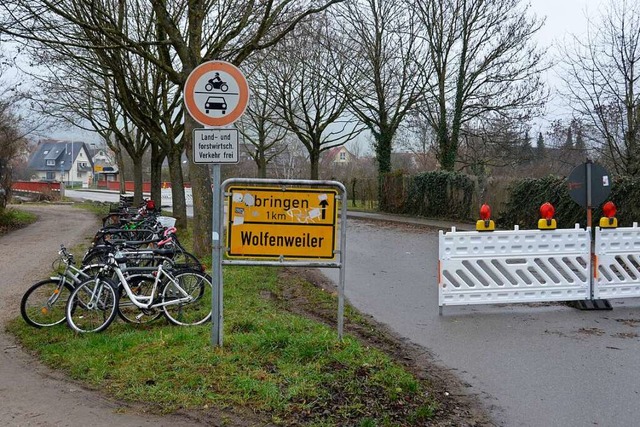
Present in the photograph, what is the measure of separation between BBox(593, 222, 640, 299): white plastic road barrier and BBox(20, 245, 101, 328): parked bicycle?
264 inches

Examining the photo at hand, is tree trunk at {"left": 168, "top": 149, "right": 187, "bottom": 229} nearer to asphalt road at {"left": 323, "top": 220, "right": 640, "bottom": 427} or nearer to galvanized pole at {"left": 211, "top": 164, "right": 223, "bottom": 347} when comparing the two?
asphalt road at {"left": 323, "top": 220, "right": 640, "bottom": 427}

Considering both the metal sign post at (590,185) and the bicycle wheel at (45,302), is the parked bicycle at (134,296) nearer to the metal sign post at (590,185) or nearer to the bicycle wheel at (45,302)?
the bicycle wheel at (45,302)

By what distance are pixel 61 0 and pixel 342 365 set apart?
1112 cm

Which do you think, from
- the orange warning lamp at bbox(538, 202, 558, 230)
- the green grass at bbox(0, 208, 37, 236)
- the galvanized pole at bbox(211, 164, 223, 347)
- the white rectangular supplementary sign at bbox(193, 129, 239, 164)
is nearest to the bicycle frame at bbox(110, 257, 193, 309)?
the galvanized pole at bbox(211, 164, 223, 347)

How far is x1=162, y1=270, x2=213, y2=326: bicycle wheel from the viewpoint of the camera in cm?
741

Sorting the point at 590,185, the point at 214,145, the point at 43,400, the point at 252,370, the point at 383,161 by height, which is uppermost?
the point at 383,161

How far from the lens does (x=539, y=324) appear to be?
25.9ft

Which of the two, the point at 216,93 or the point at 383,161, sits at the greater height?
the point at 383,161

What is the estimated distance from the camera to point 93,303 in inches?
282

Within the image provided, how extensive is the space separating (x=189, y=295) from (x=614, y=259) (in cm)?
589

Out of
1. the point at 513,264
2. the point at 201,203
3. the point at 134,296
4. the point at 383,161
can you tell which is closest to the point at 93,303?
the point at 134,296

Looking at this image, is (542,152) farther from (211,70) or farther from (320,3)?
(211,70)

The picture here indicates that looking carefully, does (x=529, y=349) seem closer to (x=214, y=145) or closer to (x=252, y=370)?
(x=252, y=370)

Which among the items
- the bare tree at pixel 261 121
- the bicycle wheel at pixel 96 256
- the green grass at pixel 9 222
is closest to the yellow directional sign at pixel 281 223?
the bicycle wheel at pixel 96 256
